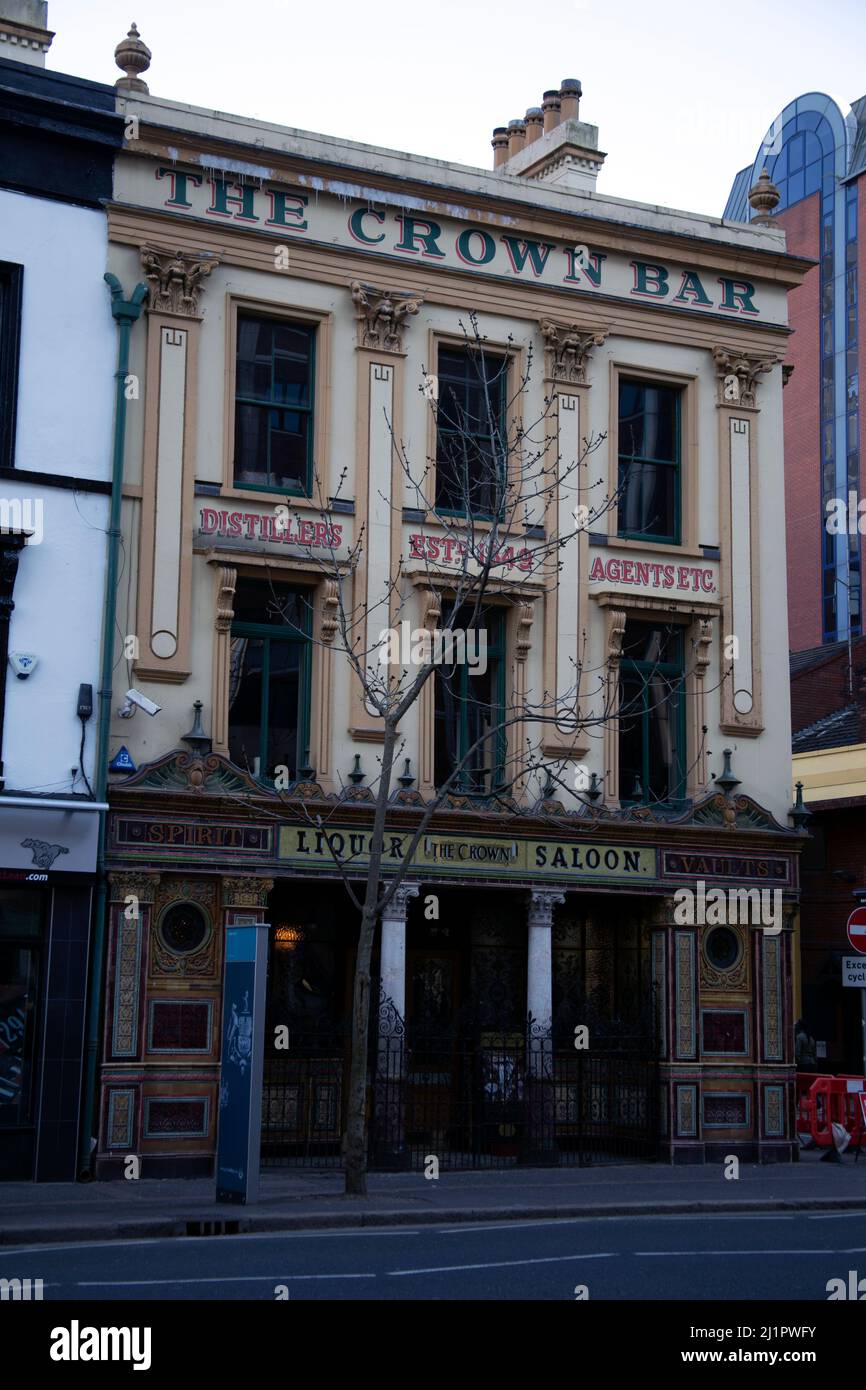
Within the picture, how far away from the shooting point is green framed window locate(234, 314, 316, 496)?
74.2 feet

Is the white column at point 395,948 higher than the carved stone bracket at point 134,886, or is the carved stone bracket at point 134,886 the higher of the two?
the carved stone bracket at point 134,886

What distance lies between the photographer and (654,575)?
80.7 ft

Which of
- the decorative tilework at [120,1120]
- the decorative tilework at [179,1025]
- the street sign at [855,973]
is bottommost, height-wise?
the decorative tilework at [120,1120]

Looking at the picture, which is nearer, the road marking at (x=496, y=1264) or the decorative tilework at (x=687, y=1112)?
the road marking at (x=496, y=1264)

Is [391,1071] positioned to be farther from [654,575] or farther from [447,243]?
[447,243]

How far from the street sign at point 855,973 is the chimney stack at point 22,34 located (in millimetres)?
15456

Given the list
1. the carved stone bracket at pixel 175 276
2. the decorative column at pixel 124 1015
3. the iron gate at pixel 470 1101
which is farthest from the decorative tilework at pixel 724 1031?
the carved stone bracket at pixel 175 276

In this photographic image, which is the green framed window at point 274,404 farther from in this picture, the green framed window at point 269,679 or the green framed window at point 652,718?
the green framed window at point 652,718

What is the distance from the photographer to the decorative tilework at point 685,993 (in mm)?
23469

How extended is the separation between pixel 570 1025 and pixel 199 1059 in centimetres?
506

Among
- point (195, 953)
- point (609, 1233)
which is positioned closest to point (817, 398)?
point (195, 953)

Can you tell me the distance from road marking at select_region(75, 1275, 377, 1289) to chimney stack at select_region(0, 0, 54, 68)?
1572 cm

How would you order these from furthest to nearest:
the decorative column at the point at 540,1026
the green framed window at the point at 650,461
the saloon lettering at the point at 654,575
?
the green framed window at the point at 650,461 < the saloon lettering at the point at 654,575 < the decorative column at the point at 540,1026
